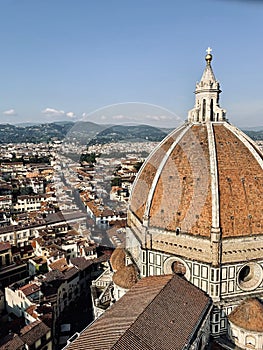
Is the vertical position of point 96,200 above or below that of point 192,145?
below

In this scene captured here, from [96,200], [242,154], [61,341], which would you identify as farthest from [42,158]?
[242,154]

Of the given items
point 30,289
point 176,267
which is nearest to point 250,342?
point 176,267

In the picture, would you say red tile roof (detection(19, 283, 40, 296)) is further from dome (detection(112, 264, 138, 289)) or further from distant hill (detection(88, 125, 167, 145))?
distant hill (detection(88, 125, 167, 145))

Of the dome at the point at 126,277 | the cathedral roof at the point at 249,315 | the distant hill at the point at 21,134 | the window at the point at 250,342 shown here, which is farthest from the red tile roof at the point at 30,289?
the distant hill at the point at 21,134

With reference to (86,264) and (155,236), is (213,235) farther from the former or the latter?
(86,264)

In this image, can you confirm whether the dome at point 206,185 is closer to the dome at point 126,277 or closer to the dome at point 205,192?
the dome at point 205,192

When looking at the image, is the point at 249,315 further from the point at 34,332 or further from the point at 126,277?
the point at 34,332

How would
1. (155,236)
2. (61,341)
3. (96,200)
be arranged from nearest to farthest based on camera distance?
1. (155,236)
2. (61,341)
3. (96,200)
